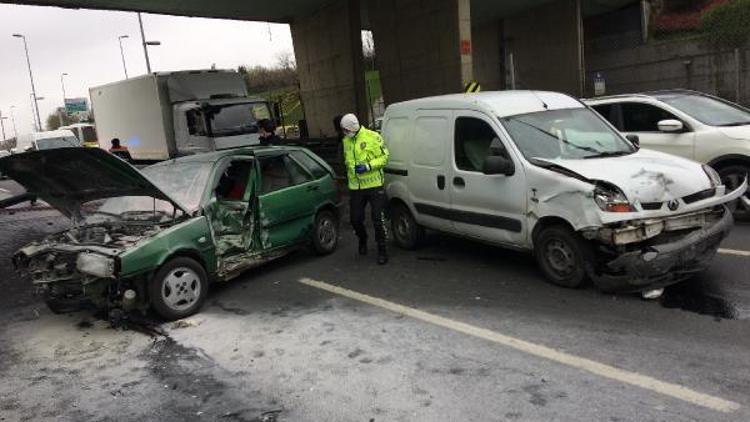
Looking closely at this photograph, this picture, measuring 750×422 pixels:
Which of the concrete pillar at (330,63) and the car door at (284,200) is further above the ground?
the concrete pillar at (330,63)

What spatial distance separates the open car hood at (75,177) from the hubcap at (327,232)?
2176mm

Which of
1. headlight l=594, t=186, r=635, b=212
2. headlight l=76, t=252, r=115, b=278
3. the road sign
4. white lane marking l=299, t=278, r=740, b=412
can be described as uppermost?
the road sign

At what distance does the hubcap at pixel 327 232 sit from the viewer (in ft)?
25.7

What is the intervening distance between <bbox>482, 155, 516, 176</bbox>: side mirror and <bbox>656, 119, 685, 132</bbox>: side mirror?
2.98m

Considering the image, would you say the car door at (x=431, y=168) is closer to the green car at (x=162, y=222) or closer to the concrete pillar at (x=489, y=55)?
the green car at (x=162, y=222)

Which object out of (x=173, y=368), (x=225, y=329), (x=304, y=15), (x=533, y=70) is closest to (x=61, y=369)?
(x=173, y=368)

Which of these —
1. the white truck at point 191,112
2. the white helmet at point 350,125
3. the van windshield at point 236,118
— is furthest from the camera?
the white truck at point 191,112

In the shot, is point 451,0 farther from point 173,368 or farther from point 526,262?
point 173,368

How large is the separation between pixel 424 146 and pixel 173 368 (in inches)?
149

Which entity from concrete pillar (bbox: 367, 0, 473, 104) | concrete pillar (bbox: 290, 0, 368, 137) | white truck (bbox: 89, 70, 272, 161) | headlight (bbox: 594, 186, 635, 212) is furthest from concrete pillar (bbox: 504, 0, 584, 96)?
headlight (bbox: 594, 186, 635, 212)

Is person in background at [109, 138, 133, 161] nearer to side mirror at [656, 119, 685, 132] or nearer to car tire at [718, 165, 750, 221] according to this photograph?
side mirror at [656, 119, 685, 132]

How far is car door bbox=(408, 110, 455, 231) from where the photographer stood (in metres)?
6.91

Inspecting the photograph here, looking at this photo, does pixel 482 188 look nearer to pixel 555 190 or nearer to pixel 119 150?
pixel 555 190

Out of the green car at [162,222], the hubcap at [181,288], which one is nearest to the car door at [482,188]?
the green car at [162,222]
